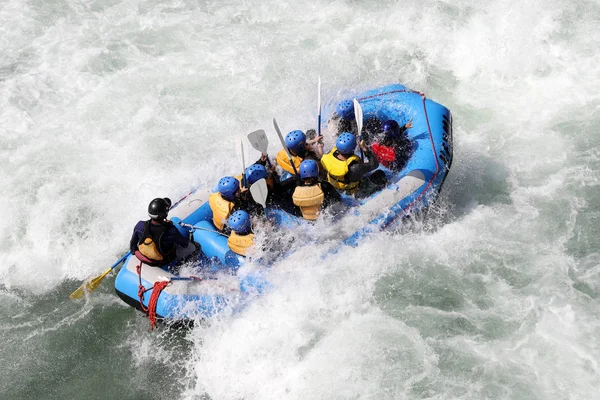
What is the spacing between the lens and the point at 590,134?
27.2 feet

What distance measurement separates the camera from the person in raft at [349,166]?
6332 mm

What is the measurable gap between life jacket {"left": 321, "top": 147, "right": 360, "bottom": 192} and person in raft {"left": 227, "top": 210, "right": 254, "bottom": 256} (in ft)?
3.85

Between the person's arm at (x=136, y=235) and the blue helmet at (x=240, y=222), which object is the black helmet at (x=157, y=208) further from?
the blue helmet at (x=240, y=222)

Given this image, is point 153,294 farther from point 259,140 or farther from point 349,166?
point 349,166

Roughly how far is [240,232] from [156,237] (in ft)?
2.90

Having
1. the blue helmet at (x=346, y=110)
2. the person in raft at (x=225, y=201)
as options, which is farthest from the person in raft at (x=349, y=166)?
the person in raft at (x=225, y=201)

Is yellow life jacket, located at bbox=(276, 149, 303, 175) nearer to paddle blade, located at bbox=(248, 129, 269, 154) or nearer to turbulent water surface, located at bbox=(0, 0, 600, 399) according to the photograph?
paddle blade, located at bbox=(248, 129, 269, 154)

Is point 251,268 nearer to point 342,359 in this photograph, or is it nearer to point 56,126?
point 342,359

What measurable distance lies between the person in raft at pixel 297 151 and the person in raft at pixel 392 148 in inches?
29.0

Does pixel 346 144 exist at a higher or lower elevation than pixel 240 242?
higher

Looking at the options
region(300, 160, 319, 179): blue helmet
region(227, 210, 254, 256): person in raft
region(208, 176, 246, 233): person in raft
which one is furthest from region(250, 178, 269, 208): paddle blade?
region(300, 160, 319, 179): blue helmet

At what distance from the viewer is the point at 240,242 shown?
5918 millimetres

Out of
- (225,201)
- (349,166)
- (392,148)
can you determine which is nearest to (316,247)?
(349,166)

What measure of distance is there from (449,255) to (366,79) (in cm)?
430
